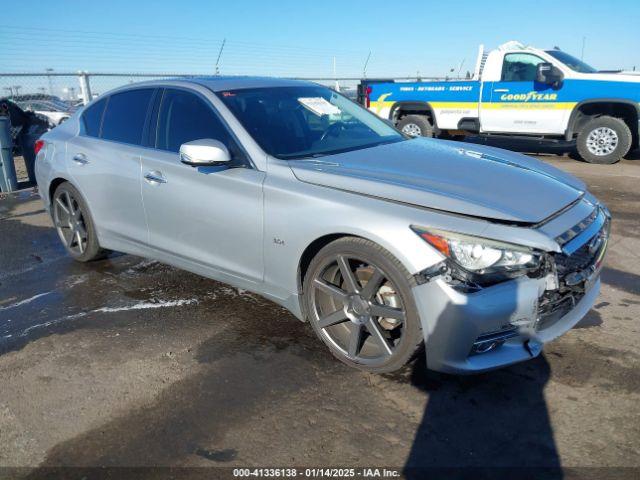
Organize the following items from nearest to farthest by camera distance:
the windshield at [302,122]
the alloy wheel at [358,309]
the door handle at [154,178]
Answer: the alloy wheel at [358,309] → the windshield at [302,122] → the door handle at [154,178]

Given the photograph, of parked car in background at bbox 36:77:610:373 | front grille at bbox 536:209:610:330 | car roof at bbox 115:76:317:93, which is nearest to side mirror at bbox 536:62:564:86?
parked car in background at bbox 36:77:610:373

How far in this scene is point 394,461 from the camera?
2.35 metres

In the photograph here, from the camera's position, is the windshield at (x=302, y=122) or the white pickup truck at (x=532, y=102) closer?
the windshield at (x=302, y=122)

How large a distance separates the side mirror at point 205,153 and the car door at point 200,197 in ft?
0.51

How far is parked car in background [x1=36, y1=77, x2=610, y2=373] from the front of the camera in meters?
2.53

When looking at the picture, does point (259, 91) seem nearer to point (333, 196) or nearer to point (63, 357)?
point (333, 196)

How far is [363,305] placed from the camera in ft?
9.56

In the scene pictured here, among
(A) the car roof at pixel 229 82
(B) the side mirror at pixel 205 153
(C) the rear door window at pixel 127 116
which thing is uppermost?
(A) the car roof at pixel 229 82

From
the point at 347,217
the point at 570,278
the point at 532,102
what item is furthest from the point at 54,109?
the point at 570,278

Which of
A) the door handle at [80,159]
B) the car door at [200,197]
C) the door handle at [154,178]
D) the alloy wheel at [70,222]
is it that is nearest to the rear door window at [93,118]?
the door handle at [80,159]

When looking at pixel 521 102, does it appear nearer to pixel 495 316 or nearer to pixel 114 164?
pixel 114 164

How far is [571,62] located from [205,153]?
9.27m

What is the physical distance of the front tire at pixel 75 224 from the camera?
4703 mm

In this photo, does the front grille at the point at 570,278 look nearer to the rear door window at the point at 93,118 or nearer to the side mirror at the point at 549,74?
the rear door window at the point at 93,118
